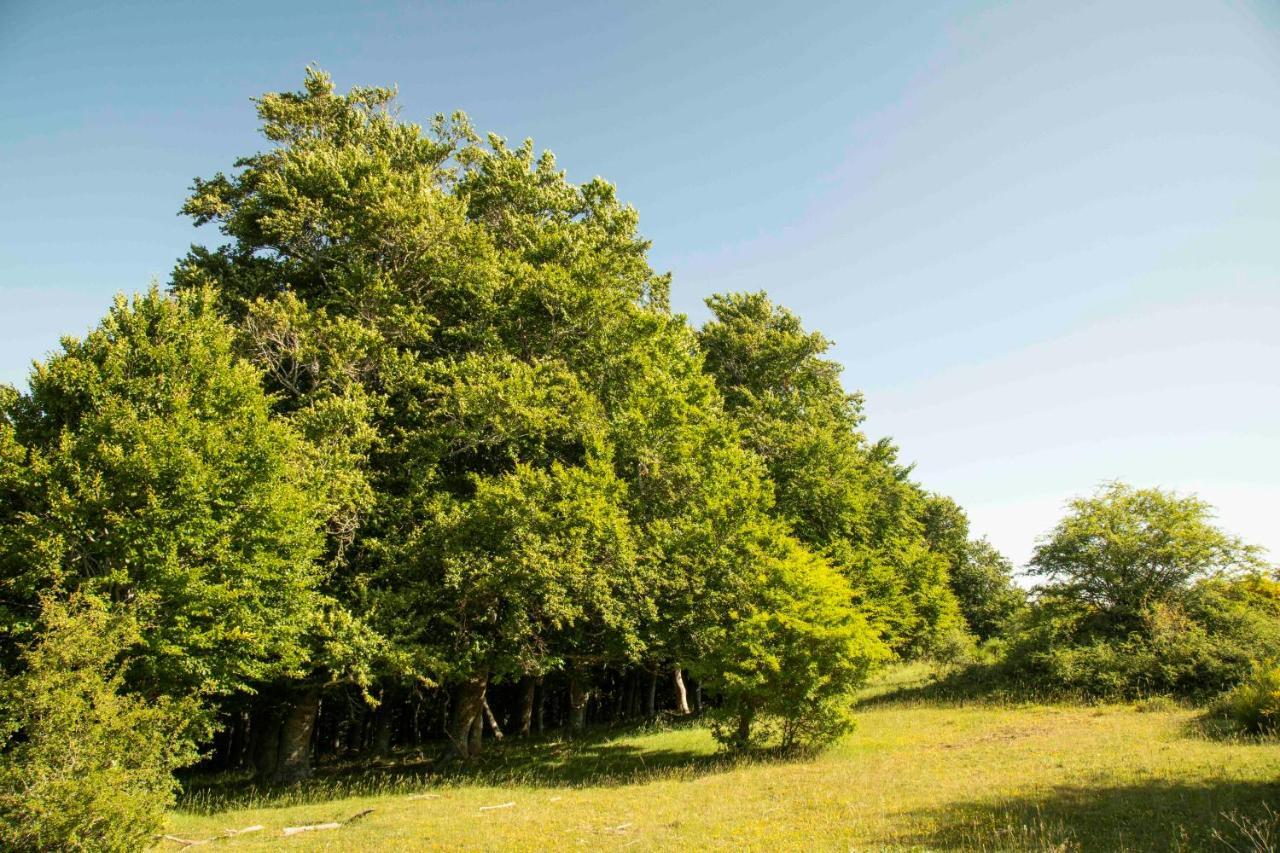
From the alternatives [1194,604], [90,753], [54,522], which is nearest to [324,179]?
[54,522]

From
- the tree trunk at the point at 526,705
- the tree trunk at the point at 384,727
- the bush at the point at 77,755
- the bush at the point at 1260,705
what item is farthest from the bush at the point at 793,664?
the tree trunk at the point at 384,727

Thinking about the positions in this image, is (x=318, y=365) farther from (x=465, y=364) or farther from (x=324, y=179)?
(x=324, y=179)

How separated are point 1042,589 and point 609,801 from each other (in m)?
24.1

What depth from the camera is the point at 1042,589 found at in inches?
1177

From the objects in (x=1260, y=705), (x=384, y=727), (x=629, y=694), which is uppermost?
(x=1260, y=705)

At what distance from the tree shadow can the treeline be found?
7806 millimetres

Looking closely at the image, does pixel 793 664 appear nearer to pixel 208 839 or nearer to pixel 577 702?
pixel 208 839

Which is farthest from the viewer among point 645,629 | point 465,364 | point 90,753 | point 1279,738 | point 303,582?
point 645,629

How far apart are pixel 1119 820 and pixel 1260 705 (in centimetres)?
994

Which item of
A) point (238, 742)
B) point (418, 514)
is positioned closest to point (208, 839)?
point (418, 514)

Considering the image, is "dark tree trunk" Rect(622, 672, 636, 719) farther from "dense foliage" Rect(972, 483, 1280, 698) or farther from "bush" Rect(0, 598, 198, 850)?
"bush" Rect(0, 598, 198, 850)

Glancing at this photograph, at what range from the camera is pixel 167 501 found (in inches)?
619

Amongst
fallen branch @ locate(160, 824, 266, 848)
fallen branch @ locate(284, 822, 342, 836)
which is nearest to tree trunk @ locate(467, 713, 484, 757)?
fallen branch @ locate(284, 822, 342, 836)

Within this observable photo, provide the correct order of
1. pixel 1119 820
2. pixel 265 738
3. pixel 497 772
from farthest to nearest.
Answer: pixel 265 738
pixel 497 772
pixel 1119 820
